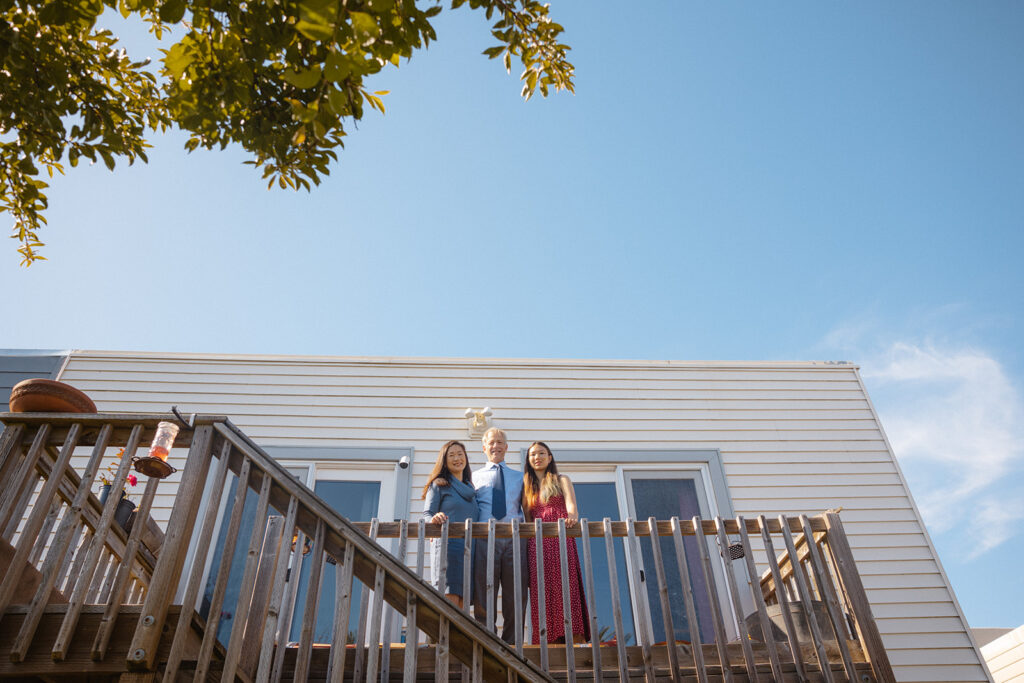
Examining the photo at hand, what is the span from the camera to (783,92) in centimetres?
791

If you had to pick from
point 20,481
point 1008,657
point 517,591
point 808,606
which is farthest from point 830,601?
point 1008,657

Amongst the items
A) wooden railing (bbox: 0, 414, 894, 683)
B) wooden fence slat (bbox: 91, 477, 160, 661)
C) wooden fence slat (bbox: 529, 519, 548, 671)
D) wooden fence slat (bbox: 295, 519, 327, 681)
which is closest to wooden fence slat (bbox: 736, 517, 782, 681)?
wooden railing (bbox: 0, 414, 894, 683)

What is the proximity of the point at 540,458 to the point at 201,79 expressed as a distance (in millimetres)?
2779

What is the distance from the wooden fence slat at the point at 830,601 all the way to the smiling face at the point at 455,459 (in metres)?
2.03

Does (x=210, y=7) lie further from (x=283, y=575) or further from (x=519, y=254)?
(x=519, y=254)

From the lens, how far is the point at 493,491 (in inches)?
163

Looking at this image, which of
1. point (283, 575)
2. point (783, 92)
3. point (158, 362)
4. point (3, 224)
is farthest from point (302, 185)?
point (783, 92)

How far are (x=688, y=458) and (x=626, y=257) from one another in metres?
3.53

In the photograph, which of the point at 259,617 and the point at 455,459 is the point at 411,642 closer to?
the point at 259,617

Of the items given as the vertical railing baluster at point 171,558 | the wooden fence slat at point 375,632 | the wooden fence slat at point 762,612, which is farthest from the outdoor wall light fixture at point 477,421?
the wooden fence slat at point 375,632

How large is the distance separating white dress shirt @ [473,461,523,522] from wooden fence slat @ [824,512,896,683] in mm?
1855

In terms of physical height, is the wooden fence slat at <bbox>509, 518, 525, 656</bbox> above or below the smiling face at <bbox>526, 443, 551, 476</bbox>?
below

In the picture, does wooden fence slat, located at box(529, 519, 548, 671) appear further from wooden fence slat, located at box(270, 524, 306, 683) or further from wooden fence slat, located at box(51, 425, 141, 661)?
wooden fence slat, located at box(51, 425, 141, 661)

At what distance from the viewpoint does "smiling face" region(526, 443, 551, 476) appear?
3.95m
